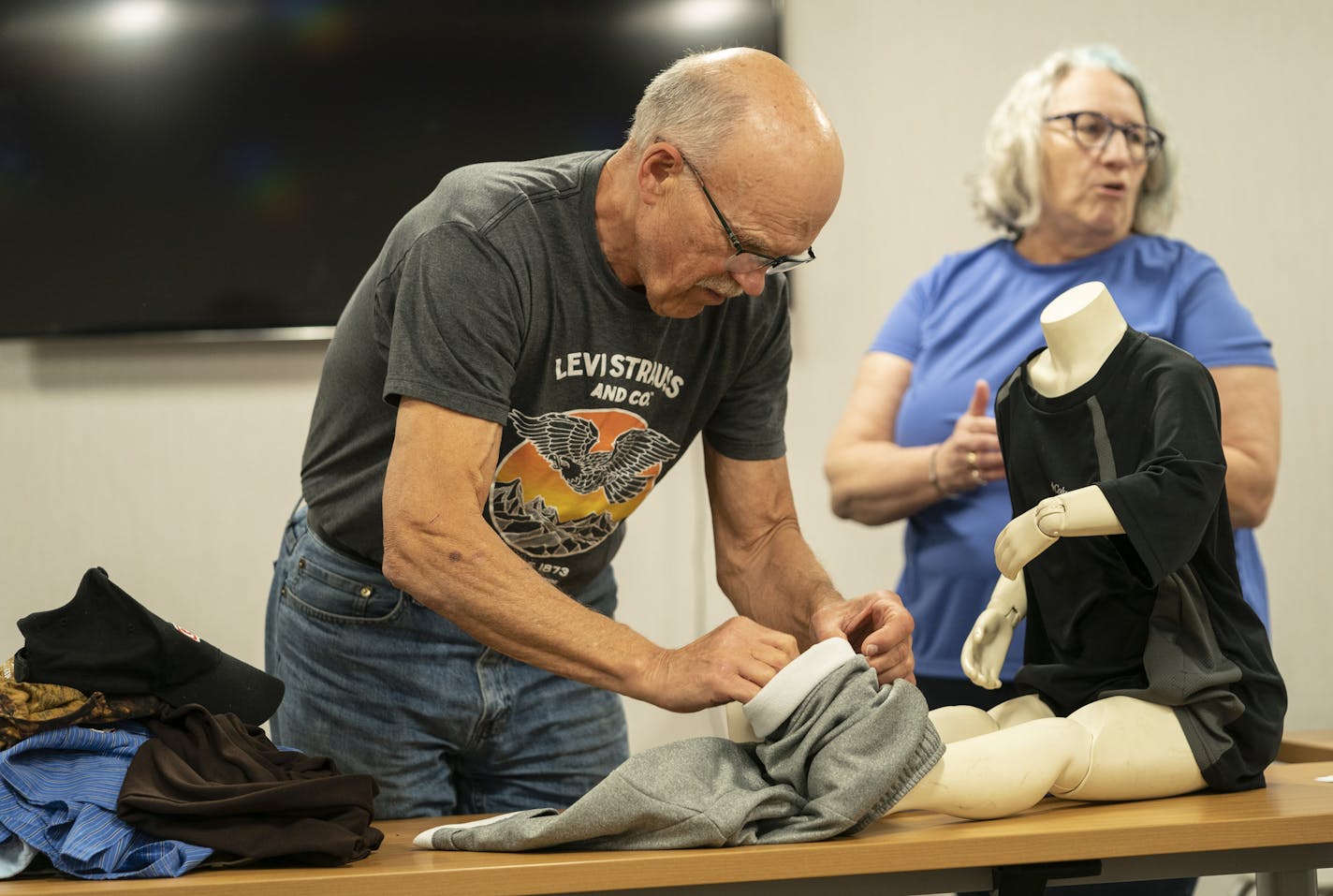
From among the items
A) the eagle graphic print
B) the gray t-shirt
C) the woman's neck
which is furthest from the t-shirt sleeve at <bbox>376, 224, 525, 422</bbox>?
the woman's neck

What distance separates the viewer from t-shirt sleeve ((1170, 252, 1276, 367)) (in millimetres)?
1764

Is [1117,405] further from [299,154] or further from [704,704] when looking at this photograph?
[299,154]

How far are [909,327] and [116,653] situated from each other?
1.30 meters

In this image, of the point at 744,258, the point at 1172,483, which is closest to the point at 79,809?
the point at 744,258

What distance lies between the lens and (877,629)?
1.27m

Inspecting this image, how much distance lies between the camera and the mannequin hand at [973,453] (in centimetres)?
174

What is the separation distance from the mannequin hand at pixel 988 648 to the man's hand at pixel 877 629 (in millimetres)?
81

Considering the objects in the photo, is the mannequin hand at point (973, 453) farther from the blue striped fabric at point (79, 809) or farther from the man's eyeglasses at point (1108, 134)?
the blue striped fabric at point (79, 809)

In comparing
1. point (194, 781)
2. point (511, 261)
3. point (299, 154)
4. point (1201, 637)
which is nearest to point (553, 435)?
point (511, 261)

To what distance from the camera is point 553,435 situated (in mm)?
1366

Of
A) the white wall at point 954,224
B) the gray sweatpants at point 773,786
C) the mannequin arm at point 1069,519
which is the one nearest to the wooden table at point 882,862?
the gray sweatpants at point 773,786

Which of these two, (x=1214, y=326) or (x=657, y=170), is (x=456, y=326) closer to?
(x=657, y=170)

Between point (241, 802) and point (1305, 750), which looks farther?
point (1305, 750)

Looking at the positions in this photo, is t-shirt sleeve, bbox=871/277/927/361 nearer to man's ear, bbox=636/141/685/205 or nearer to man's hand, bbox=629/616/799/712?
man's ear, bbox=636/141/685/205
